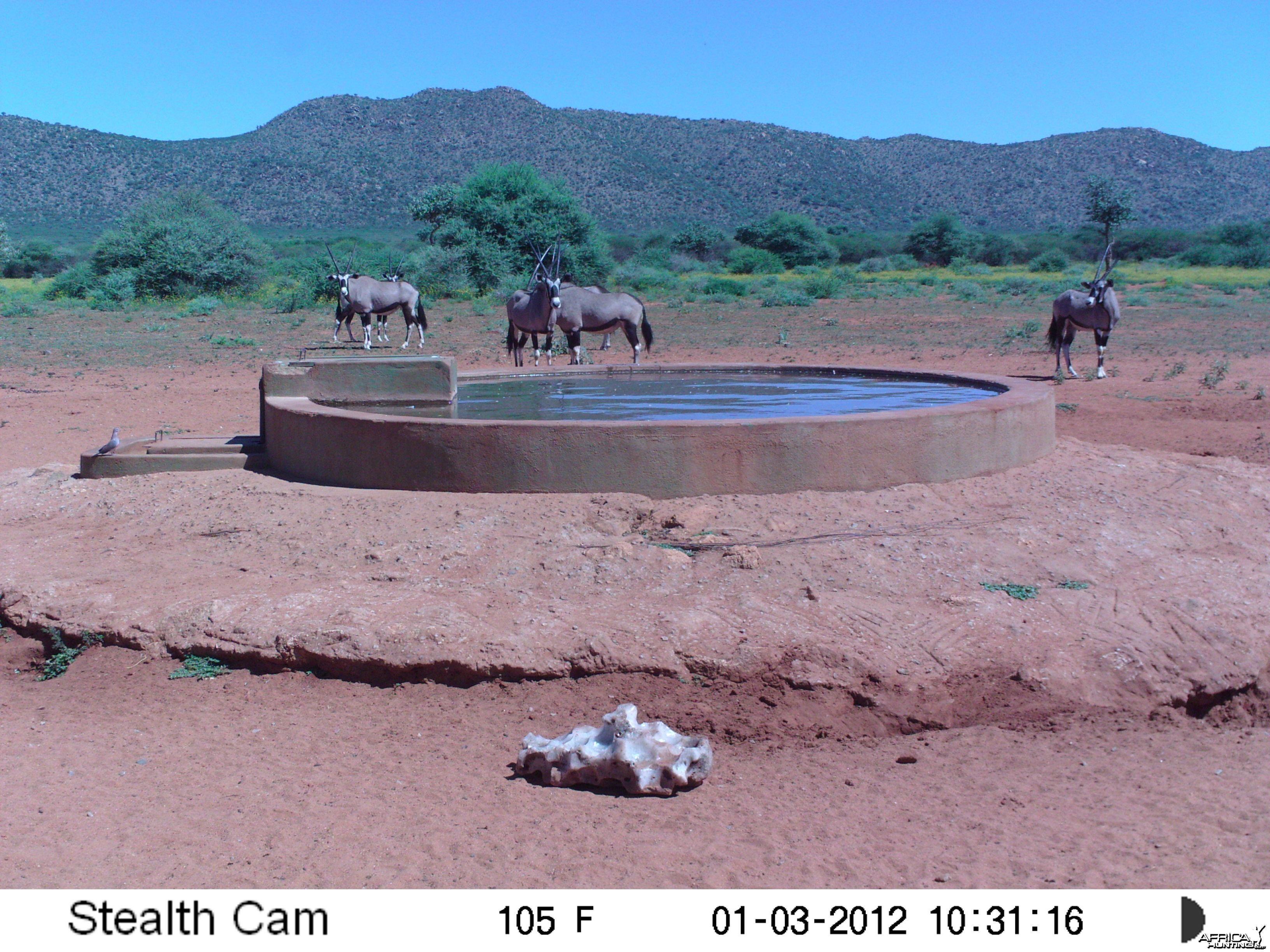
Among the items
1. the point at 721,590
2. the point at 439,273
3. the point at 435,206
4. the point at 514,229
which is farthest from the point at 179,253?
the point at 721,590

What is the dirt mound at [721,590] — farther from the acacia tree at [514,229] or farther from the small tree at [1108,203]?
the small tree at [1108,203]

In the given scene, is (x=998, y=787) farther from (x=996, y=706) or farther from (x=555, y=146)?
(x=555, y=146)

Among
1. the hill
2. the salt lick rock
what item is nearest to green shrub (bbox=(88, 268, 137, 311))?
the salt lick rock

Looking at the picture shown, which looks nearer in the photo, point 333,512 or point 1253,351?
point 333,512

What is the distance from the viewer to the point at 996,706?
4582 mm

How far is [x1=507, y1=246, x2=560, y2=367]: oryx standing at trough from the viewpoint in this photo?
16.0m

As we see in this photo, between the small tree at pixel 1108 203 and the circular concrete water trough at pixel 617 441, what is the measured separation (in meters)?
38.7

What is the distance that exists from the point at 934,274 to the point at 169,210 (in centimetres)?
2772

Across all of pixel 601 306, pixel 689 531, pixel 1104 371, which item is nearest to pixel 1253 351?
pixel 1104 371

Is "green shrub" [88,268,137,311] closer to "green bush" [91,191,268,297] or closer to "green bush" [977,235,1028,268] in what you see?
"green bush" [91,191,268,297]

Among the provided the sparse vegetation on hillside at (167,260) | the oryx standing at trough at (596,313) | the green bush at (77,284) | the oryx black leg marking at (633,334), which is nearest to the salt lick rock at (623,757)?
the oryx black leg marking at (633,334)

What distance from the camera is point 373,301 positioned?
20.6 meters

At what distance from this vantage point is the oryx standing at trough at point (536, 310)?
1597 cm

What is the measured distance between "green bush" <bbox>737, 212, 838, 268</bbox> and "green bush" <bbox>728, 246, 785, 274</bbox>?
207 cm
